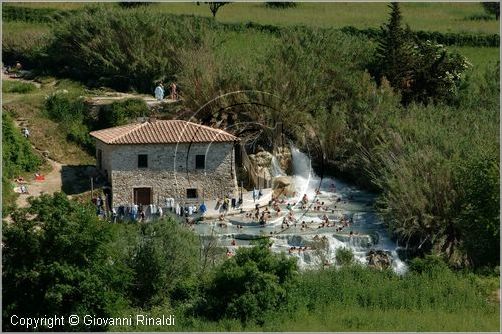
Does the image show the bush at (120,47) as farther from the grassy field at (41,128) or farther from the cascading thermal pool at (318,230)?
the cascading thermal pool at (318,230)

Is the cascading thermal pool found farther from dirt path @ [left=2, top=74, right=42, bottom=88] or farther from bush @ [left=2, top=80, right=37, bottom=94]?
dirt path @ [left=2, top=74, right=42, bottom=88]

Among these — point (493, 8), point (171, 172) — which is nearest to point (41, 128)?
point (171, 172)

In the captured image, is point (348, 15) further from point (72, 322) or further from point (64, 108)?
point (72, 322)

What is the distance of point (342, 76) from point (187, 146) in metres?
12.7

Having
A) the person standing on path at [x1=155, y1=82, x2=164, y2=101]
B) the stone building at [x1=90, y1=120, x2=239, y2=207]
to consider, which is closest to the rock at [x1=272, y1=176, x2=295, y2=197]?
the stone building at [x1=90, y1=120, x2=239, y2=207]

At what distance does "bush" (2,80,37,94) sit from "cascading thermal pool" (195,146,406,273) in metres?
16.1

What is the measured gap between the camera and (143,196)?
5844 cm

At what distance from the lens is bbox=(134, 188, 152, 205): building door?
191 feet

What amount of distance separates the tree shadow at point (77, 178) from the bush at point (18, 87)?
332 inches

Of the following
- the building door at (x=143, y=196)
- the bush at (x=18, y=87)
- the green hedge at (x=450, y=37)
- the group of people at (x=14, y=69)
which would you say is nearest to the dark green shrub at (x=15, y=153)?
the building door at (x=143, y=196)

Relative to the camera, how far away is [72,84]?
230 ft

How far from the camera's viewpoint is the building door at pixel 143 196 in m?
58.3

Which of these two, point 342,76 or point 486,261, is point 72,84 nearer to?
point 342,76

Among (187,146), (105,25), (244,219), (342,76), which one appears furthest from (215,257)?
(105,25)
